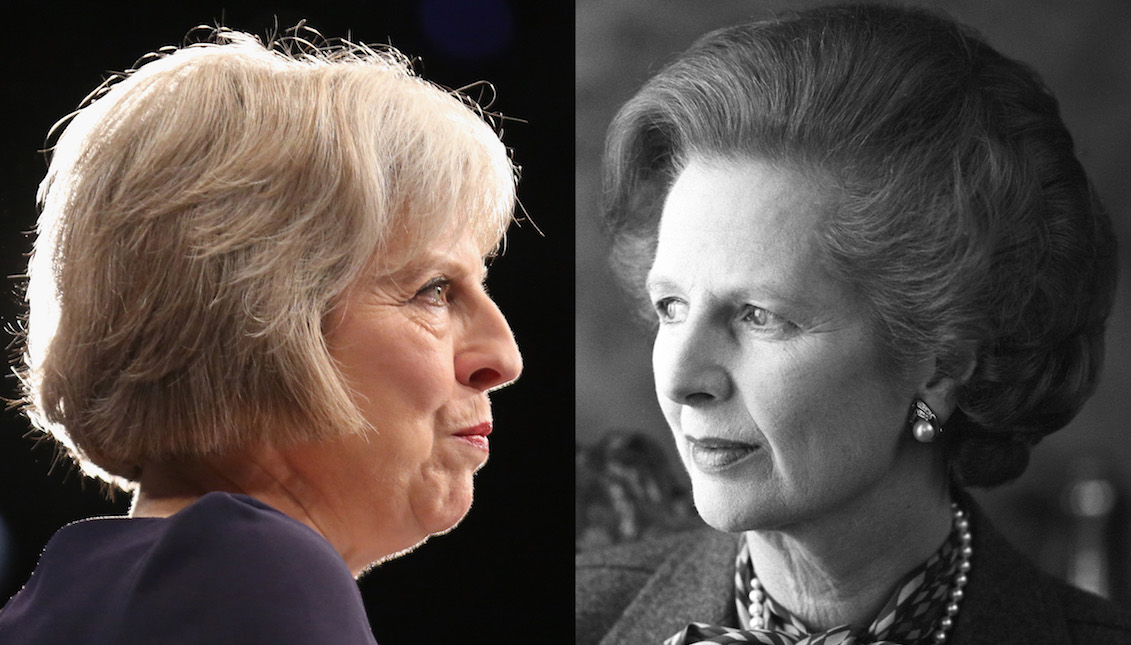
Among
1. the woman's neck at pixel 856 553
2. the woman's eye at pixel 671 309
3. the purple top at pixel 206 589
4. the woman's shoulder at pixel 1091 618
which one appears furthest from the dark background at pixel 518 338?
the purple top at pixel 206 589

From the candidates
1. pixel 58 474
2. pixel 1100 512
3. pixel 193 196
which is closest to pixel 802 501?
pixel 1100 512

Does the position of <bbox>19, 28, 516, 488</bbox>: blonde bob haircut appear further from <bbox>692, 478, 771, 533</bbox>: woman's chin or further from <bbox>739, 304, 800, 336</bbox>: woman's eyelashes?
<bbox>692, 478, 771, 533</bbox>: woman's chin

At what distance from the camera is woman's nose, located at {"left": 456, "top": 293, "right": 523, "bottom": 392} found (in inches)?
64.3

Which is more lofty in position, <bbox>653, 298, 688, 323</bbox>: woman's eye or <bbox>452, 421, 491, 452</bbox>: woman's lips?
<bbox>653, 298, 688, 323</bbox>: woman's eye

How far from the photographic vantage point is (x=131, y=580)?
129 centimetres

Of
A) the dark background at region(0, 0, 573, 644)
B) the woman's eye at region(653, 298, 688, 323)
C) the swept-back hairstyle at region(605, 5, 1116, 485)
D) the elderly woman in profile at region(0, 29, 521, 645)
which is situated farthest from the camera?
the dark background at region(0, 0, 573, 644)

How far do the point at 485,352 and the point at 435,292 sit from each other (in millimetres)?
96

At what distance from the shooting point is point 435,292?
1618 mm

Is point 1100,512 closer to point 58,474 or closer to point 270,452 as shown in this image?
point 270,452

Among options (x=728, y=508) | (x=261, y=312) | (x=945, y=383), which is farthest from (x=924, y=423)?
(x=261, y=312)

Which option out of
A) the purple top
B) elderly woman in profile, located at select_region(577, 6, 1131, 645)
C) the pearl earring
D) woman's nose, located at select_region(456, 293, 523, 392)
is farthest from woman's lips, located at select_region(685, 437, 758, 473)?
the purple top

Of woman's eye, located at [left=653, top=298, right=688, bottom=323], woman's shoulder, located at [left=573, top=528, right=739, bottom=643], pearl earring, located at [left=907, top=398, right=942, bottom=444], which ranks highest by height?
woman's eye, located at [left=653, top=298, right=688, bottom=323]

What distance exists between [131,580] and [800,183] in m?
0.91

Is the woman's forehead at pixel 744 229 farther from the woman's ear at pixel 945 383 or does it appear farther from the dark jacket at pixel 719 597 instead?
the dark jacket at pixel 719 597
